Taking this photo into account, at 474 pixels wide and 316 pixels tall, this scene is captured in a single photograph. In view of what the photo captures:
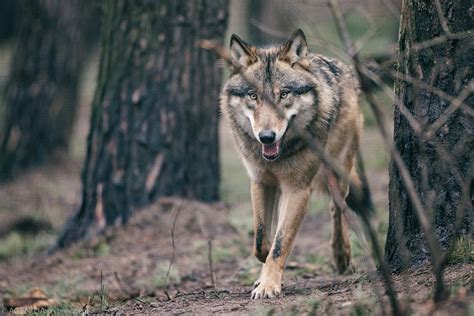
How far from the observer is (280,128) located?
551 centimetres

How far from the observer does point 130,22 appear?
27.5ft

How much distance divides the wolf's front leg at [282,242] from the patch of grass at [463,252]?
1296 millimetres

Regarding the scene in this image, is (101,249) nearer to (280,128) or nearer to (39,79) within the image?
(280,128)

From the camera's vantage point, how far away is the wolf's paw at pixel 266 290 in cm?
525

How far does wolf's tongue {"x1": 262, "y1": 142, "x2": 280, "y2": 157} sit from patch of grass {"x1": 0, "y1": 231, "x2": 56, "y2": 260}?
4.54m

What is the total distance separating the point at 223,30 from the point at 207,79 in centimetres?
62

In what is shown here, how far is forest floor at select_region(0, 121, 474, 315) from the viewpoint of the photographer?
454 centimetres

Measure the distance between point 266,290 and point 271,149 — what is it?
3.48 ft

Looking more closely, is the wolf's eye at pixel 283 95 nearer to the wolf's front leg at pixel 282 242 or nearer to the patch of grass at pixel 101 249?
the wolf's front leg at pixel 282 242

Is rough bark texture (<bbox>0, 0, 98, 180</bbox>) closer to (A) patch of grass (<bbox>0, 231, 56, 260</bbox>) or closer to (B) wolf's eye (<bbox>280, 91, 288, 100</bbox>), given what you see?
(A) patch of grass (<bbox>0, 231, 56, 260</bbox>)

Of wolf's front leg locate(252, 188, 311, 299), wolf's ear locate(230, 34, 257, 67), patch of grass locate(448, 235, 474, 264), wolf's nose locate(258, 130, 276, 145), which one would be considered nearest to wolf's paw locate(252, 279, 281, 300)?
wolf's front leg locate(252, 188, 311, 299)

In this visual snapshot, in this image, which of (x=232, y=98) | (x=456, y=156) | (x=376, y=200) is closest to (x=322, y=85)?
(x=232, y=98)

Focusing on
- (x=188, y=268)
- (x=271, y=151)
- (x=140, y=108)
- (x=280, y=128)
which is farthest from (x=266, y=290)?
(x=140, y=108)

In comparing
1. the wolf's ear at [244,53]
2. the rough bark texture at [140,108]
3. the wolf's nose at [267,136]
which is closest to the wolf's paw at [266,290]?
the wolf's nose at [267,136]
